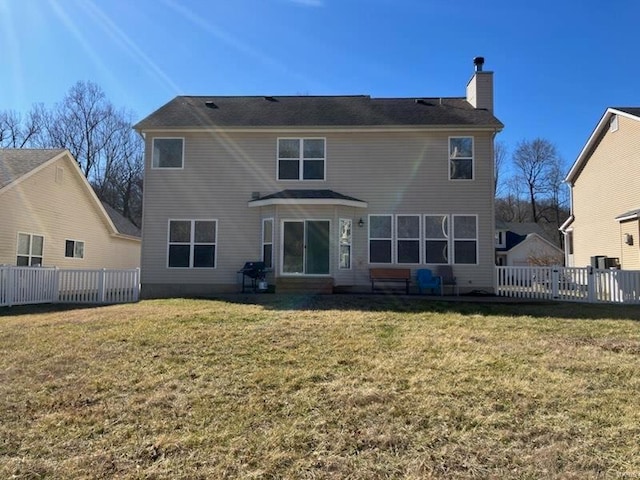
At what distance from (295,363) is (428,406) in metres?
1.89

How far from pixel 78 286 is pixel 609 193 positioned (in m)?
19.7

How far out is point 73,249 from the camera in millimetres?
18609

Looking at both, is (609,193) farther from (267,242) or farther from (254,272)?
(254,272)

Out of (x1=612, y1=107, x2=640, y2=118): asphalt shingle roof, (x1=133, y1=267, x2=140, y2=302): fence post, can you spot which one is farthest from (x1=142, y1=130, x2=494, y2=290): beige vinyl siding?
(x1=612, y1=107, x2=640, y2=118): asphalt shingle roof

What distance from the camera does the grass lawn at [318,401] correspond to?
3156 millimetres

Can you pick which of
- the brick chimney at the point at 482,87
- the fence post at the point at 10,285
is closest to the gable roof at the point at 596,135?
the brick chimney at the point at 482,87

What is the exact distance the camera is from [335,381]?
4812mm

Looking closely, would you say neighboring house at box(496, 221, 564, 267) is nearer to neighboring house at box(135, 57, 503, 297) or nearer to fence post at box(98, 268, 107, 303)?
neighboring house at box(135, 57, 503, 297)

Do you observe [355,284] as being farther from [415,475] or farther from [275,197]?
[415,475]

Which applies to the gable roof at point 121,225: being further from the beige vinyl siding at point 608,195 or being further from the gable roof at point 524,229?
the gable roof at point 524,229

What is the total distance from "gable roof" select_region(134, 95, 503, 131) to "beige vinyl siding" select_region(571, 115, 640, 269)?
6.40m

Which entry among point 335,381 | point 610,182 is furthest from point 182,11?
point 610,182

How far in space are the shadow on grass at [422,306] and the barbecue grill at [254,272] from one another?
1154mm

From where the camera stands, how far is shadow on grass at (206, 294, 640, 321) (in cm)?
968
